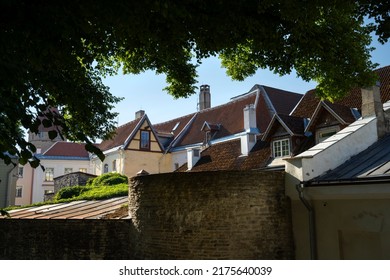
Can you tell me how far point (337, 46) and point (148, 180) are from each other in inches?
212

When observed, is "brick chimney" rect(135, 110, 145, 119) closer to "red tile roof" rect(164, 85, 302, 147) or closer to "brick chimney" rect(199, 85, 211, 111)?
"brick chimney" rect(199, 85, 211, 111)

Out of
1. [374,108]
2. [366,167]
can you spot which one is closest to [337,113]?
[374,108]

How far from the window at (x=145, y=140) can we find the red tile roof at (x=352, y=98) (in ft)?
63.6

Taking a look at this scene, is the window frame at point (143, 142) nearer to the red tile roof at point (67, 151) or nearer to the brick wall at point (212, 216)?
the red tile roof at point (67, 151)

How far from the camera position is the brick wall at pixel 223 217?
329 inches

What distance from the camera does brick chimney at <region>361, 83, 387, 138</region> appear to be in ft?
33.1

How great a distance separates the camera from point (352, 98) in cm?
1488

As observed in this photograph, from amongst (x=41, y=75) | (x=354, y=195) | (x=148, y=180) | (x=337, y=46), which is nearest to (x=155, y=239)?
(x=148, y=180)

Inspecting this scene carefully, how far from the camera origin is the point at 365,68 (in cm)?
954

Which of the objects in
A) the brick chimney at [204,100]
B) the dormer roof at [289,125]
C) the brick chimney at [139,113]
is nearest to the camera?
the dormer roof at [289,125]

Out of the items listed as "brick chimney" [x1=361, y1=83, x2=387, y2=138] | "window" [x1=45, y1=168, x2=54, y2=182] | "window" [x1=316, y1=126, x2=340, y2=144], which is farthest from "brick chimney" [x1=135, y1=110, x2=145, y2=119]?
"brick chimney" [x1=361, y1=83, x2=387, y2=138]

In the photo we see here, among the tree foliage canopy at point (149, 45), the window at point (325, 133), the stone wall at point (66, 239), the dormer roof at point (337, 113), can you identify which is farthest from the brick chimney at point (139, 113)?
the stone wall at point (66, 239)

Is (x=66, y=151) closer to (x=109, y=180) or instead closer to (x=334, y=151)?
(x=109, y=180)

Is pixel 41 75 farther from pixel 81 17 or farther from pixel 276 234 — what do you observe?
pixel 276 234
